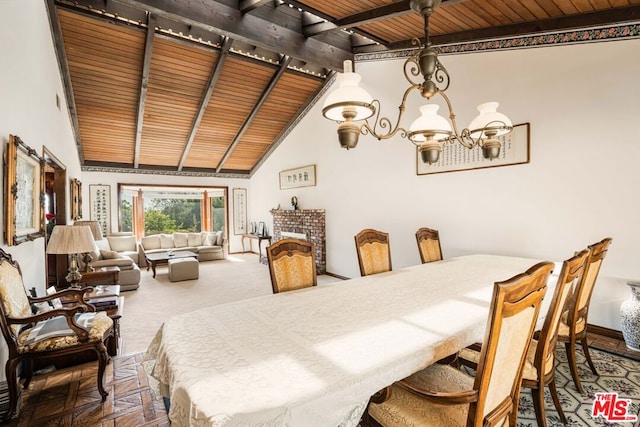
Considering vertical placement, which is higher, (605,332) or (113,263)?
(113,263)

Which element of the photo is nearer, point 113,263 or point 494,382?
point 494,382

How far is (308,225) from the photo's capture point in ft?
21.4

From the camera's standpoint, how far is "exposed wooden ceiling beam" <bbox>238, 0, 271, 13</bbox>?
3.83 meters

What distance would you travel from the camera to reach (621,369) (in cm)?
242

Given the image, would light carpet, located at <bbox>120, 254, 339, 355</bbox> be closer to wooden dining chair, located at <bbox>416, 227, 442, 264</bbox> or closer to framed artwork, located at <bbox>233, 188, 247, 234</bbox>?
framed artwork, located at <bbox>233, 188, 247, 234</bbox>

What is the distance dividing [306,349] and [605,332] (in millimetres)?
3239

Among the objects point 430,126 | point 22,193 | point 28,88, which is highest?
point 28,88

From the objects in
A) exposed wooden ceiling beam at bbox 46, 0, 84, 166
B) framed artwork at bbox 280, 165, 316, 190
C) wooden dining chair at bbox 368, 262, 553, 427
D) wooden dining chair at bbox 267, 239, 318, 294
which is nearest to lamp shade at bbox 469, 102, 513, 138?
wooden dining chair at bbox 368, 262, 553, 427

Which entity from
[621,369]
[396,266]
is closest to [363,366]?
[621,369]

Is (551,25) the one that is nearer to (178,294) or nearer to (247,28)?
(247,28)

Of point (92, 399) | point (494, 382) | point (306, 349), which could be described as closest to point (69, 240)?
point (92, 399)

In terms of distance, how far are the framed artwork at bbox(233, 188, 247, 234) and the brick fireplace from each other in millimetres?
2152
